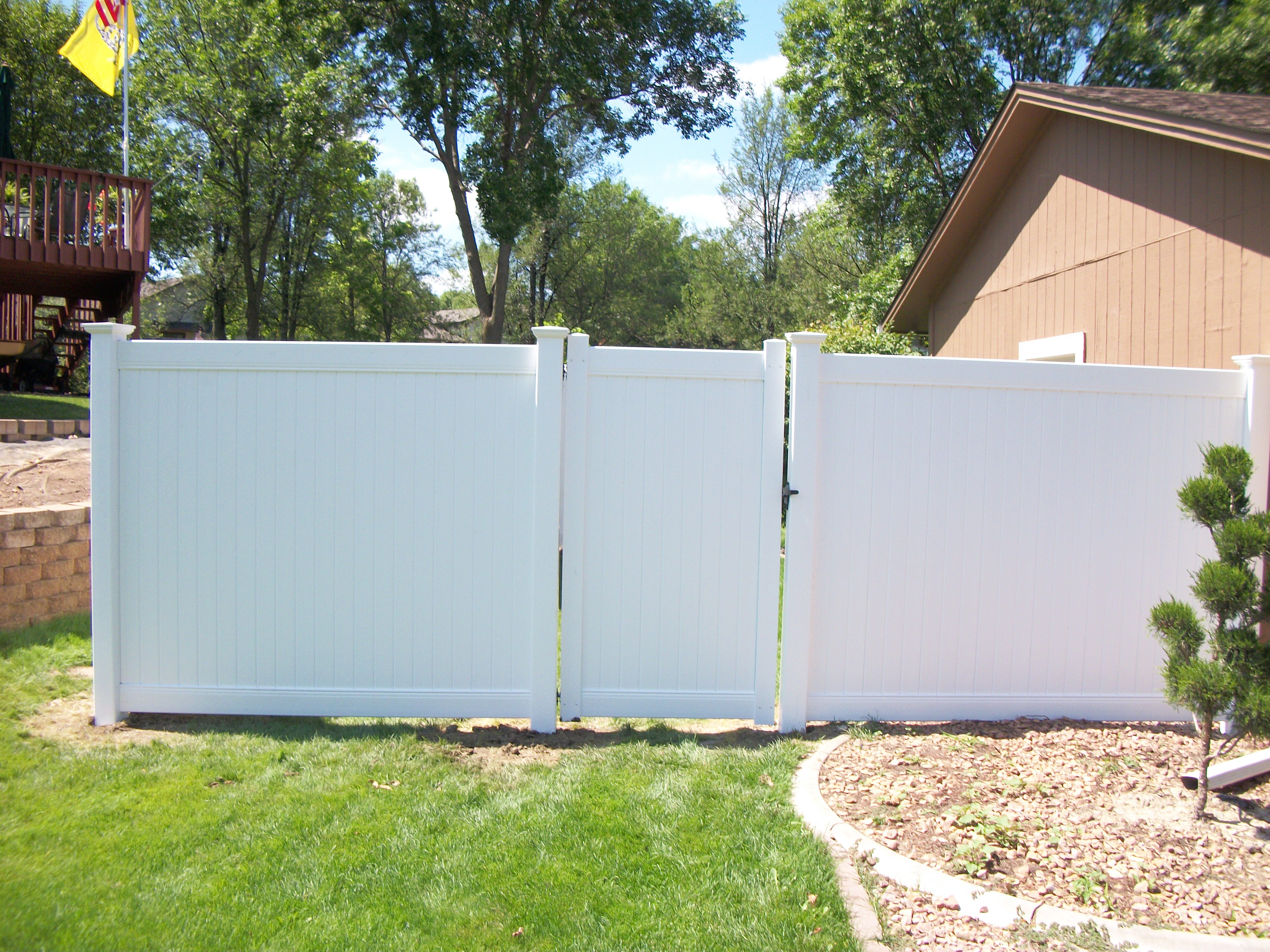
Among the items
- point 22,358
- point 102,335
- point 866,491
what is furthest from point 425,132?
point 866,491

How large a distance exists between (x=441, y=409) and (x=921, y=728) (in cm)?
282

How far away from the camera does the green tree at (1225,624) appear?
127 inches

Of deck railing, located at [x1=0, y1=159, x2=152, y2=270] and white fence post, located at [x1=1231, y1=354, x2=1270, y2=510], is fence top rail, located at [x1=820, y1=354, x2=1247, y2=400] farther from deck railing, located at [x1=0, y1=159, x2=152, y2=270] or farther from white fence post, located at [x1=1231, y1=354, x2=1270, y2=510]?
deck railing, located at [x1=0, y1=159, x2=152, y2=270]

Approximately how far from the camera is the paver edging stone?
255 centimetres

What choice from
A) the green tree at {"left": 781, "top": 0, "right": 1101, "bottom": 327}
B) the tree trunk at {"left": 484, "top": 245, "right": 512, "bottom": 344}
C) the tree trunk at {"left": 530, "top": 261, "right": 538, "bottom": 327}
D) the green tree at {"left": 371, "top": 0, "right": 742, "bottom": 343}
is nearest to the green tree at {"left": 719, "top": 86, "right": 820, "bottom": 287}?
the tree trunk at {"left": 530, "top": 261, "right": 538, "bottom": 327}

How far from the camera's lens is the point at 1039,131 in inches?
290

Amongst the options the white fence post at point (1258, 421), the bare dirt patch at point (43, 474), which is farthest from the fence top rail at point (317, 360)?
the white fence post at point (1258, 421)

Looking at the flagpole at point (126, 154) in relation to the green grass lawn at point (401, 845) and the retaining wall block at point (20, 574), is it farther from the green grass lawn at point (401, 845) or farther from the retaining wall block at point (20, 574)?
the green grass lawn at point (401, 845)

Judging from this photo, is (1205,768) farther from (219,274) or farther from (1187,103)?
(219,274)

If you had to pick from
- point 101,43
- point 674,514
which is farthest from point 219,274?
point 674,514

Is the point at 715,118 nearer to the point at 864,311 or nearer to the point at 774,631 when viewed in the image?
the point at 864,311

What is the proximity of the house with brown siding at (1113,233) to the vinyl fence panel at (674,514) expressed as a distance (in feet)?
9.99

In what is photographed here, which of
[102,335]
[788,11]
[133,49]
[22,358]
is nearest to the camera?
[102,335]

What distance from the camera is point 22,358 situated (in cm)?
1592
